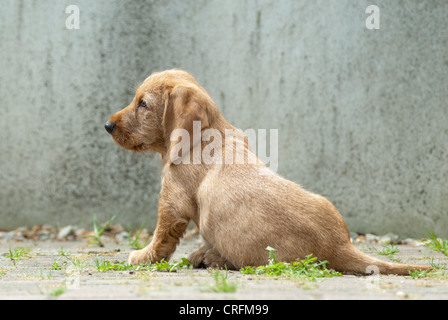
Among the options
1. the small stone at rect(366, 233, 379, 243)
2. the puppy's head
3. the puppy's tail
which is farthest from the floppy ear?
the small stone at rect(366, 233, 379, 243)

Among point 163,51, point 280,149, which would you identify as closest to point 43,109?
point 163,51

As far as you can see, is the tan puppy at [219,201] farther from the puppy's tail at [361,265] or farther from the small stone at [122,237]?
the small stone at [122,237]

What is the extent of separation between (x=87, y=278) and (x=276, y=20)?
4.05 meters

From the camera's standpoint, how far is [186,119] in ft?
10.8

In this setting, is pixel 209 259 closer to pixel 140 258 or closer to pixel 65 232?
pixel 140 258

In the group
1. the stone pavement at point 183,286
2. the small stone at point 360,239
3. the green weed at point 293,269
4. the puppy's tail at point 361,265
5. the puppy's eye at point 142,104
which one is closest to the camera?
the stone pavement at point 183,286

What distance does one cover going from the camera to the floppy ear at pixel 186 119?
330cm

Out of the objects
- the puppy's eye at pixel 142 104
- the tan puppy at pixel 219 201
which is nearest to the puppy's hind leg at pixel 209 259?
the tan puppy at pixel 219 201

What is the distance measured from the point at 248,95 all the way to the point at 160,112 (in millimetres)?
2648

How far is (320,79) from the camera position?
594cm

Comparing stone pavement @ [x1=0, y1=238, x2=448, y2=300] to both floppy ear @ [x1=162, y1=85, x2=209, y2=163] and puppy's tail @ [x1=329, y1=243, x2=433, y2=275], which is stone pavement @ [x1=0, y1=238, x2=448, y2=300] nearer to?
puppy's tail @ [x1=329, y1=243, x2=433, y2=275]

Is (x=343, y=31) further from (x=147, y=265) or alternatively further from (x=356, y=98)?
(x=147, y=265)

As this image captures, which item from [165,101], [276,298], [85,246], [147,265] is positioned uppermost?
[165,101]

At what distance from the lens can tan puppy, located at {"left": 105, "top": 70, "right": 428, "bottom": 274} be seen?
3.05m
